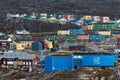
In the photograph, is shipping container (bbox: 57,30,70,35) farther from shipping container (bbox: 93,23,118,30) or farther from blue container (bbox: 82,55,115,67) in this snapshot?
blue container (bbox: 82,55,115,67)

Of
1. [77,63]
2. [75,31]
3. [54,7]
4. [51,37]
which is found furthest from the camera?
[54,7]

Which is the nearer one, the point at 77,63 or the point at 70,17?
the point at 77,63

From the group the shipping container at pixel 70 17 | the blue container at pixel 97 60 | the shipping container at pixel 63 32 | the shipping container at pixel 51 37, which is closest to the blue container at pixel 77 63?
the blue container at pixel 97 60

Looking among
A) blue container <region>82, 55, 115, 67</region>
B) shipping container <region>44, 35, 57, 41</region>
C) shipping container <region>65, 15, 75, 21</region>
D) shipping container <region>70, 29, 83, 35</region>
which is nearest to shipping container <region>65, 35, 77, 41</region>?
shipping container <region>44, 35, 57, 41</region>

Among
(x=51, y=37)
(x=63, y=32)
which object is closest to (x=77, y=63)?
(x=51, y=37)

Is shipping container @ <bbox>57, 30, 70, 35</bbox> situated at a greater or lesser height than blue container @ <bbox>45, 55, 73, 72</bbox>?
greater

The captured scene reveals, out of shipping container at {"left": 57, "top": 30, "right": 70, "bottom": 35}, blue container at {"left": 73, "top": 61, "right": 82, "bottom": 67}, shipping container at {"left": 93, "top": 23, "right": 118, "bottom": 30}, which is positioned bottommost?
blue container at {"left": 73, "top": 61, "right": 82, "bottom": 67}

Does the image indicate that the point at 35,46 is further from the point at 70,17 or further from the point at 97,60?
the point at 70,17

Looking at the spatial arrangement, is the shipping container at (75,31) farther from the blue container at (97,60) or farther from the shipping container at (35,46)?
the blue container at (97,60)
